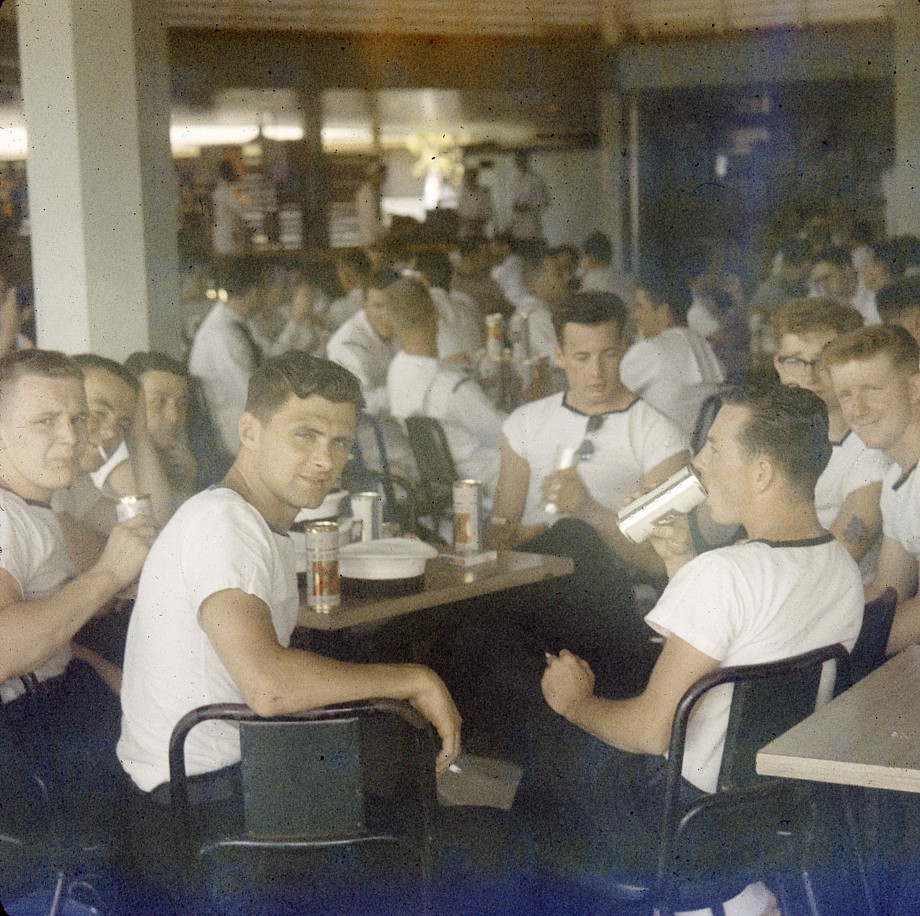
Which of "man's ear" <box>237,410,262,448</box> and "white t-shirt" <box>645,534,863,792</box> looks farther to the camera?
"man's ear" <box>237,410,262,448</box>

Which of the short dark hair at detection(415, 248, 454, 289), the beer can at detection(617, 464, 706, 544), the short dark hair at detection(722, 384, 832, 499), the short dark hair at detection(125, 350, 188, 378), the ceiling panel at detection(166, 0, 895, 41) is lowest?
the beer can at detection(617, 464, 706, 544)

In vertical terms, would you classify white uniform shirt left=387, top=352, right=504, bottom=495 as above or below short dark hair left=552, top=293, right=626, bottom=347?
below

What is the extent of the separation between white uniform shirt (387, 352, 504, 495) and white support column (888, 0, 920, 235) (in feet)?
14.7

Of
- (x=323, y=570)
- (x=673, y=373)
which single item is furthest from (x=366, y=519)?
(x=673, y=373)

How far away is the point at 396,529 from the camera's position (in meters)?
3.33

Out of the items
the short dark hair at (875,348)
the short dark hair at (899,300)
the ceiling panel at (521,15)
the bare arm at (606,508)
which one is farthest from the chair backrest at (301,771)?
the ceiling panel at (521,15)

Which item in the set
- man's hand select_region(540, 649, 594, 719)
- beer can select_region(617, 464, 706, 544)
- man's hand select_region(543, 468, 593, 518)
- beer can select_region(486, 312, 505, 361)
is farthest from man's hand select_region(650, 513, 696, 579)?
beer can select_region(486, 312, 505, 361)

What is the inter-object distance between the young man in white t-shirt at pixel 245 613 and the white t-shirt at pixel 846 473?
155 centimetres

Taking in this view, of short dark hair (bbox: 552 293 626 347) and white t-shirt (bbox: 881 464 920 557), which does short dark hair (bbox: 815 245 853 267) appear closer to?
short dark hair (bbox: 552 293 626 347)

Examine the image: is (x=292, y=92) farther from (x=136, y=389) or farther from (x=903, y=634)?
(x=903, y=634)

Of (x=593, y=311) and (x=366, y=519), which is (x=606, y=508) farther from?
(x=366, y=519)

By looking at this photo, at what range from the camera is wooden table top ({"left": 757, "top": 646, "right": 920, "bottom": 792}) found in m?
1.76

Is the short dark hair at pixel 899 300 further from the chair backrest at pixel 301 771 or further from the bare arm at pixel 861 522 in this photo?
the chair backrest at pixel 301 771

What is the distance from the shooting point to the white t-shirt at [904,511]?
303cm
